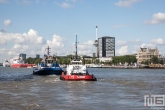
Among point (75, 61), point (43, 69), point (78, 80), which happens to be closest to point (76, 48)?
point (75, 61)

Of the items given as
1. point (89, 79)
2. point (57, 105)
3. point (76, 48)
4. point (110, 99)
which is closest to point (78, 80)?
point (89, 79)

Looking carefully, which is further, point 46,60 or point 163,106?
point 46,60

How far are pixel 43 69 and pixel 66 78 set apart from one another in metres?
48.4

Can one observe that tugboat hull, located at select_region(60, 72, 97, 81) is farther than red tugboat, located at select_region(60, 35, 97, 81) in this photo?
Answer: No

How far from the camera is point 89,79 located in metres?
76.3

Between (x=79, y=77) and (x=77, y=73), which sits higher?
(x=77, y=73)

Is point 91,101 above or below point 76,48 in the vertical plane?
below

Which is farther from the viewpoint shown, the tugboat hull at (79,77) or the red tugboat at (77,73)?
the red tugboat at (77,73)

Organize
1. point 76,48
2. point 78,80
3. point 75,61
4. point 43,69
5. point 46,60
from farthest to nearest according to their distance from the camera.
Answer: point 46,60, point 43,69, point 76,48, point 75,61, point 78,80

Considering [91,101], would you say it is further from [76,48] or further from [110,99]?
[76,48]

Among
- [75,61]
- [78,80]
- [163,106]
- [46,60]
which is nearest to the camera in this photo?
[163,106]

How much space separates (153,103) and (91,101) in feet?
23.9

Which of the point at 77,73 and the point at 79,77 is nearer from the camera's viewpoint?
the point at 79,77

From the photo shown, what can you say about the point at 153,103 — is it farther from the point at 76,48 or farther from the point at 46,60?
the point at 46,60
